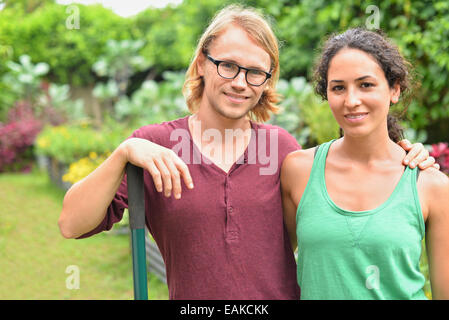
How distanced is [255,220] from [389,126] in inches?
24.4

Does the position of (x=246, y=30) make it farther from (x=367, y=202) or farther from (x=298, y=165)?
(x=367, y=202)

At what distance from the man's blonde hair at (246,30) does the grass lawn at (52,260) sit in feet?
8.79

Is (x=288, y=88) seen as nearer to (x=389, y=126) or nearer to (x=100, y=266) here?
(x=100, y=266)

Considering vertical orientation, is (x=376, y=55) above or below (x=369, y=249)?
above

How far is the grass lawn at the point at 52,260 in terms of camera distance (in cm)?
491

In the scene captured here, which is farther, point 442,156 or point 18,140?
point 18,140

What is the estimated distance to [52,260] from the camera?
578 cm

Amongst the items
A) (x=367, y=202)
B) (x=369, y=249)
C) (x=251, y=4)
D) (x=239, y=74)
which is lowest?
(x=369, y=249)

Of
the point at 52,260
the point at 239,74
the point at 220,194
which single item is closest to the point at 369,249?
the point at 220,194

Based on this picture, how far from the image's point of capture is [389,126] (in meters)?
1.92

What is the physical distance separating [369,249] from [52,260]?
488cm

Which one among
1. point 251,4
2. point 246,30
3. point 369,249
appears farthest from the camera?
point 251,4

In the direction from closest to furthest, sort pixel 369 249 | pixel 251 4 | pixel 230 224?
pixel 369 249 → pixel 230 224 → pixel 251 4

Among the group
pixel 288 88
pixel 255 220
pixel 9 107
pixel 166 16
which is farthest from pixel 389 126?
pixel 166 16
